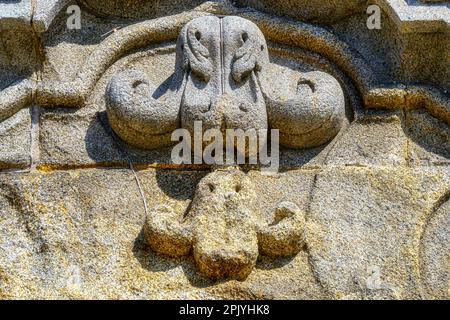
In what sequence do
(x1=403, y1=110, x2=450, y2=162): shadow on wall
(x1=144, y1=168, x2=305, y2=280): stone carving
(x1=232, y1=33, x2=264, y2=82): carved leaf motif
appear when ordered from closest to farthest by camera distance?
(x1=144, y1=168, x2=305, y2=280): stone carving, (x1=232, y1=33, x2=264, y2=82): carved leaf motif, (x1=403, y1=110, x2=450, y2=162): shadow on wall

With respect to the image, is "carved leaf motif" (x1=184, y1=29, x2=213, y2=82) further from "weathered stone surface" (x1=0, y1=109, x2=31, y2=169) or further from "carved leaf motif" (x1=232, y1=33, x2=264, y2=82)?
"weathered stone surface" (x1=0, y1=109, x2=31, y2=169)

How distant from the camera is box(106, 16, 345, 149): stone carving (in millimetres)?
4355

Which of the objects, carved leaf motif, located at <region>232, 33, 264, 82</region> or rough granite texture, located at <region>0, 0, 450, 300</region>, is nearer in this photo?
rough granite texture, located at <region>0, 0, 450, 300</region>

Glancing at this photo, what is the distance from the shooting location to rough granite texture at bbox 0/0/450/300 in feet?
13.4

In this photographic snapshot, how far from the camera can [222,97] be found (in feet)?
14.3

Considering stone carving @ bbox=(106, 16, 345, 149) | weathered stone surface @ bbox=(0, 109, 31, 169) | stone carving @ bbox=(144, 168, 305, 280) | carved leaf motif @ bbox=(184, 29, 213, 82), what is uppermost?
carved leaf motif @ bbox=(184, 29, 213, 82)

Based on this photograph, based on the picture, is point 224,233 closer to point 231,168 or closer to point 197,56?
point 231,168

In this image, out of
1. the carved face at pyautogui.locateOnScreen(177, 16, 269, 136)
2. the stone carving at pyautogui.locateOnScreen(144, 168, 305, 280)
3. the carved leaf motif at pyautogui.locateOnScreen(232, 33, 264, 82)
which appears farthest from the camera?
the carved leaf motif at pyautogui.locateOnScreen(232, 33, 264, 82)

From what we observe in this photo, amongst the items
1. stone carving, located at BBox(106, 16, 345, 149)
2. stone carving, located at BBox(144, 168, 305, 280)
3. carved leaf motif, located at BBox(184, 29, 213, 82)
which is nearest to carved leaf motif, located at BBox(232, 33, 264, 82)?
stone carving, located at BBox(106, 16, 345, 149)

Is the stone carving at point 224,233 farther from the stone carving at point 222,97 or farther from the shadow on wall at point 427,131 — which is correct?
the shadow on wall at point 427,131

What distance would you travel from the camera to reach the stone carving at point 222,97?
14.3 ft

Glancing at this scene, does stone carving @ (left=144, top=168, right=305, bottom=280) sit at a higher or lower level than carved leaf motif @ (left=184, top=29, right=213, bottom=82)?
lower

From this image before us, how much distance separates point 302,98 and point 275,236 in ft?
2.09

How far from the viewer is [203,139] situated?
4.34 meters
